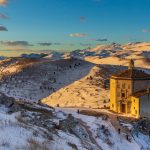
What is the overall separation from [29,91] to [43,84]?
33.2 ft

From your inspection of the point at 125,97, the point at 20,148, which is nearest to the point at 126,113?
the point at 125,97

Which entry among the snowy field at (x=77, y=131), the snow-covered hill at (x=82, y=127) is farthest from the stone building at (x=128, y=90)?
the snowy field at (x=77, y=131)

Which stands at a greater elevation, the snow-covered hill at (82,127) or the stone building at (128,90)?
the stone building at (128,90)

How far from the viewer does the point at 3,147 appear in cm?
2028

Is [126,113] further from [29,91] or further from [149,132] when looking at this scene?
[29,91]

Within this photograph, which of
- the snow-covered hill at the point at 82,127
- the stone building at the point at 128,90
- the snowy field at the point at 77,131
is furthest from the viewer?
the stone building at the point at 128,90

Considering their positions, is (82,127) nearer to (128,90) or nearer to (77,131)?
(77,131)

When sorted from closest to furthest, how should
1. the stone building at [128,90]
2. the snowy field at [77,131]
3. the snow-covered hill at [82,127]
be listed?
the snowy field at [77,131] < the snow-covered hill at [82,127] < the stone building at [128,90]

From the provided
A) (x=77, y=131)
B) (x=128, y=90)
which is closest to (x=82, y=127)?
(x=77, y=131)

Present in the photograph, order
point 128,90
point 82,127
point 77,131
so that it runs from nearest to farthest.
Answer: point 77,131 < point 82,127 < point 128,90

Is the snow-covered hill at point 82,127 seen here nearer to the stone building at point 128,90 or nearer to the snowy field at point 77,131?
the snowy field at point 77,131

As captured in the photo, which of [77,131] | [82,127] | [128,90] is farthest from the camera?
[128,90]

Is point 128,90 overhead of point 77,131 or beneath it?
overhead

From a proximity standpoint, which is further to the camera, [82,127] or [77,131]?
[82,127]
